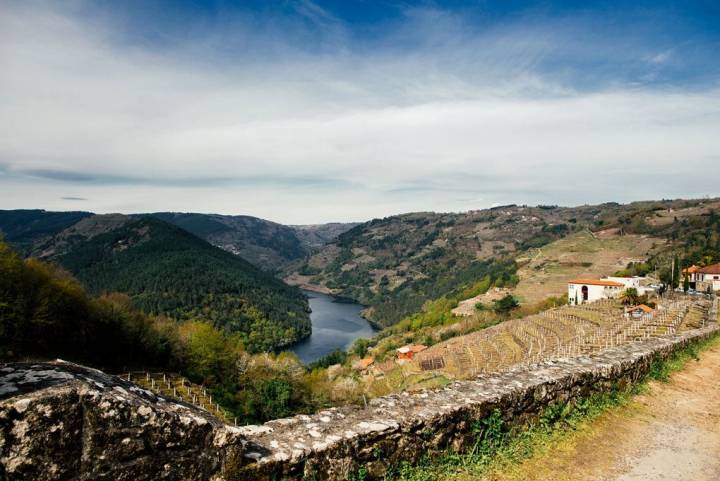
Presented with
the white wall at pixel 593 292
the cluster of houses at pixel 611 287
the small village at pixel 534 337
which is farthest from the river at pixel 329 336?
the white wall at pixel 593 292

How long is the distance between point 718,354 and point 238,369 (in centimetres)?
5361

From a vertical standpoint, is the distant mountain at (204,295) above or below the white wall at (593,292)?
below

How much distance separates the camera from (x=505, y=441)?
232 inches

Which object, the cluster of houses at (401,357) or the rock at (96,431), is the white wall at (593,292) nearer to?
the cluster of houses at (401,357)

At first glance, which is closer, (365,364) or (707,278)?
(707,278)

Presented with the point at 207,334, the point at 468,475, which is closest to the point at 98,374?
the point at 468,475

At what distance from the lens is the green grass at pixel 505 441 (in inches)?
199

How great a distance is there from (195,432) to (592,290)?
8853cm

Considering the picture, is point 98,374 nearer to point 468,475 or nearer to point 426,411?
point 426,411

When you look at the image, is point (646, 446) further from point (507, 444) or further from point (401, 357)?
point (401, 357)

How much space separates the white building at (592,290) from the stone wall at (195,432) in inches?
3128

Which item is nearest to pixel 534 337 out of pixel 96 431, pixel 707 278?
pixel 707 278

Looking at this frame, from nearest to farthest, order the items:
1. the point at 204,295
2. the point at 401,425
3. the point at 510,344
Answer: the point at 401,425 → the point at 510,344 → the point at 204,295

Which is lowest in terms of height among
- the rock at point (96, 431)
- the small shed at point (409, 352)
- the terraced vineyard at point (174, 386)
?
the small shed at point (409, 352)
